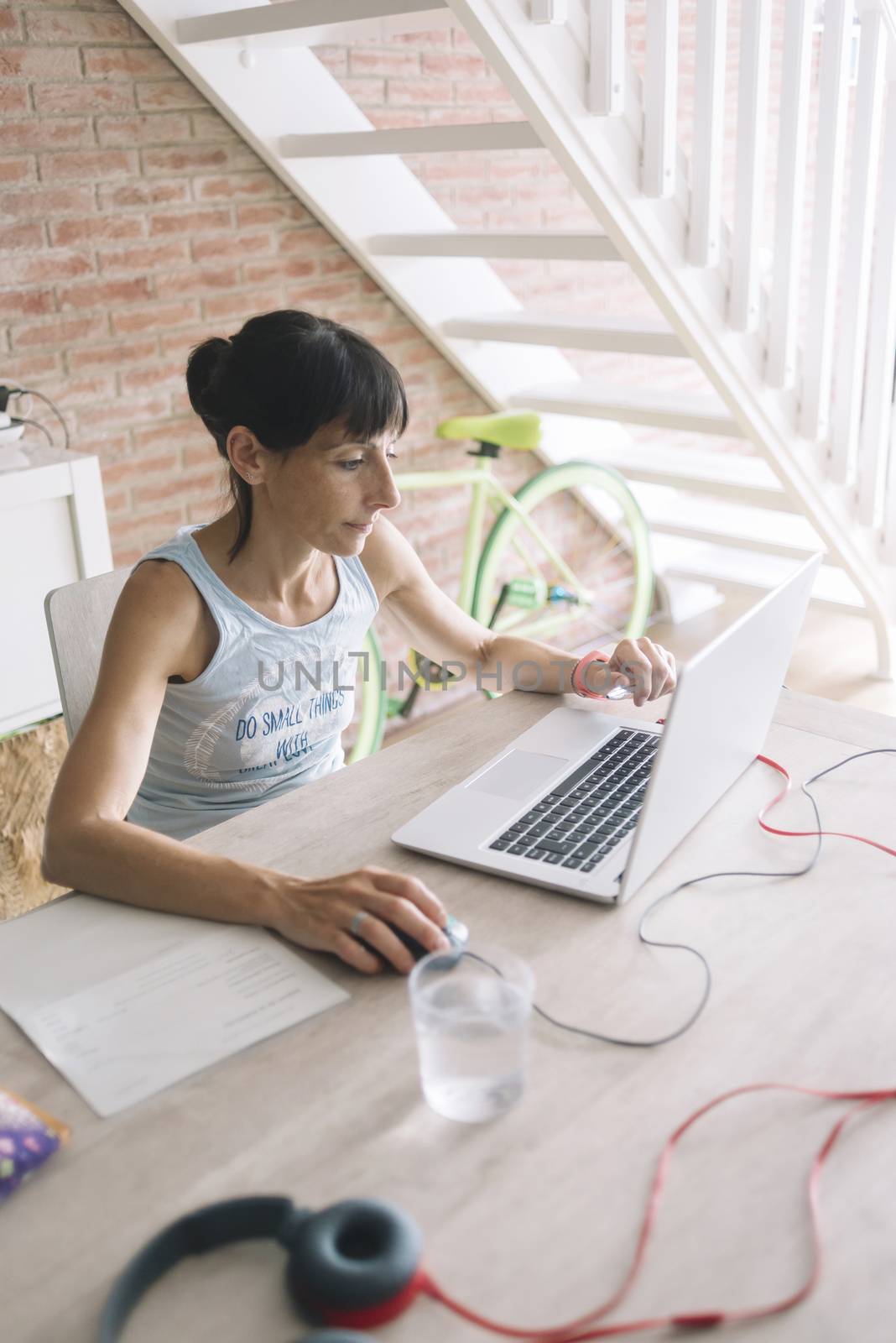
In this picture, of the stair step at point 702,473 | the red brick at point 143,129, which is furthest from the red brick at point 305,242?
the stair step at point 702,473

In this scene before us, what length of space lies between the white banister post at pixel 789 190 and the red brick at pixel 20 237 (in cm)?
151

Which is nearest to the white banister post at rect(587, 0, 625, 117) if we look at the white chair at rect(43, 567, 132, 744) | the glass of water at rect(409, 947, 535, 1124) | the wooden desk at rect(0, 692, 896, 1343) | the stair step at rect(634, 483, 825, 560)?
the white chair at rect(43, 567, 132, 744)

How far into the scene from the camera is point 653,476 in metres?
3.37

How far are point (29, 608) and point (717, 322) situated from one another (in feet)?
4.88

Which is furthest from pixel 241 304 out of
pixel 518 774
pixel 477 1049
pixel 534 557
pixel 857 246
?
pixel 477 1049

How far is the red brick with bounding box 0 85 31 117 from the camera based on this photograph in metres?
2.20

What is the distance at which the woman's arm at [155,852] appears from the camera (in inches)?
38.7

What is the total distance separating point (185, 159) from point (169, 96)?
127 mm

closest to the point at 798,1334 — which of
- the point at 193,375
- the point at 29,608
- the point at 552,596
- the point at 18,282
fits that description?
the point at 193,375

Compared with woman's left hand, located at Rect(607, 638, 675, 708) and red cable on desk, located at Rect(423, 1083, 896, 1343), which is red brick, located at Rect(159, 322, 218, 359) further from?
Result: red cable on desk, located at Rect(423, 1083, 896, 1343)

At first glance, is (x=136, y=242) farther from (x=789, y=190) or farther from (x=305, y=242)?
(x=789, y=190)

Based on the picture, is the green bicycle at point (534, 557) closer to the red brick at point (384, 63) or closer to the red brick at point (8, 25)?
the red brick at point (384, 63)

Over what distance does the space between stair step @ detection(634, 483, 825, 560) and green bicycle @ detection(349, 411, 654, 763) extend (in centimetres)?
11

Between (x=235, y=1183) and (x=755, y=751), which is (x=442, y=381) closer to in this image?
(x=755, y=751)
